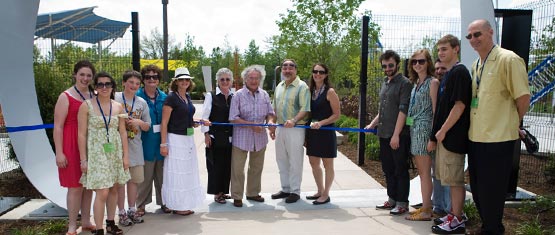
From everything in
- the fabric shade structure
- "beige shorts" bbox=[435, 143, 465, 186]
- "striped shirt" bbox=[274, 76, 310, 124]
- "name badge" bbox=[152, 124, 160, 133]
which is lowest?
"beige shorts" bbox=[435, 143, 465, 186]

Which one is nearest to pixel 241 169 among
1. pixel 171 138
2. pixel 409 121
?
pixel 171 138

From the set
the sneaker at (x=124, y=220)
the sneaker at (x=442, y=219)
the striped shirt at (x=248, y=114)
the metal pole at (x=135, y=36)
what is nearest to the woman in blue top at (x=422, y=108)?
the sneaker at (x=442, y=219)

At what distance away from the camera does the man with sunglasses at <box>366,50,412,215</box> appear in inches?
183

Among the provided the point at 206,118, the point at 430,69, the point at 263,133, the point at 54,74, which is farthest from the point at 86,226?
the point at 430,69

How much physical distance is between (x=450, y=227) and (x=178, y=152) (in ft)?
9.91

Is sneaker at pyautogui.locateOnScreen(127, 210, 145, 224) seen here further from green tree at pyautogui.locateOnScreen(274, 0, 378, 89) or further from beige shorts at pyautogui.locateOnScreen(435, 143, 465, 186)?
green tree at pyautogui.locateOnScreen(274, 0, 378, 89)

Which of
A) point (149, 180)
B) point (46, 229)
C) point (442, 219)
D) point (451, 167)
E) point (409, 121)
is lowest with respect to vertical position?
point (46, 229)

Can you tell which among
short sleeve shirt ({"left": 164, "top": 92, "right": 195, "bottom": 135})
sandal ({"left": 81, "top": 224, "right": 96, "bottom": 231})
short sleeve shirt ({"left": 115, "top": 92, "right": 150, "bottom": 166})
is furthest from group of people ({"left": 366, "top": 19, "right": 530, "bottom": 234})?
sandal ({"left": 81, "top": 224, "right": 96, "bottom": 231})

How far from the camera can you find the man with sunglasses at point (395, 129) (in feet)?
15.2

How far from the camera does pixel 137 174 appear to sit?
4488mm

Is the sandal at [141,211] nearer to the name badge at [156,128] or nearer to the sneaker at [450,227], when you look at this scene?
the name badge at [156,128]

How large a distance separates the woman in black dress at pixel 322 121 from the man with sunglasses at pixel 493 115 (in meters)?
1.66

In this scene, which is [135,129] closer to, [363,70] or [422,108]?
[422,108]

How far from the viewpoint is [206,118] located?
5074 mm
